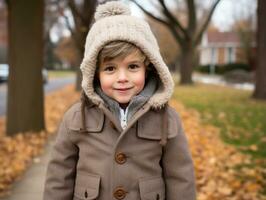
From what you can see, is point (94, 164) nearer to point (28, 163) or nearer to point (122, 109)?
point (122, 109)

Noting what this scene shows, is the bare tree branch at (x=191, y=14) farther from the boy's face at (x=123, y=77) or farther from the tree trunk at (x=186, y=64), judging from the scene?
the boy's face at (x=123, y=77)

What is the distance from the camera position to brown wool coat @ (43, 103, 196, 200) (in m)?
2.19

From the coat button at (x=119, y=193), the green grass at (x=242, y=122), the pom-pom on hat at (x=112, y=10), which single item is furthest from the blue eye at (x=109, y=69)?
the green grass at (x=242, y=122)

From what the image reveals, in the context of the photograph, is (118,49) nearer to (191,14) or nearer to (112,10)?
(112,10)

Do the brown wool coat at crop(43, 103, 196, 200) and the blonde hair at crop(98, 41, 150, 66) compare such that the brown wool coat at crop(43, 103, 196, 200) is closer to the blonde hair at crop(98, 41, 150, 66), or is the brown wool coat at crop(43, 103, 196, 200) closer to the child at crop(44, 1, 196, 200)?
the child at crop(44, 1, 196, 200)

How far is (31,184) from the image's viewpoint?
5180mm

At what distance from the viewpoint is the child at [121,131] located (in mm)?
2189

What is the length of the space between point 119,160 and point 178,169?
0.34 metres

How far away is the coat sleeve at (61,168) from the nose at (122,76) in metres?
0.40

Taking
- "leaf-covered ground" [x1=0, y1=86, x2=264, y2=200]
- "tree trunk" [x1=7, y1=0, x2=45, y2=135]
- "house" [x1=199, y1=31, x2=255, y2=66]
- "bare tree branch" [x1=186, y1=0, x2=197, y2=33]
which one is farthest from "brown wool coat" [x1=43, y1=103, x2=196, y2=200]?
"house" [x1=199, y1=31, x2=255, y2=66]

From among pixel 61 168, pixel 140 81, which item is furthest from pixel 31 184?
pixel 140 81

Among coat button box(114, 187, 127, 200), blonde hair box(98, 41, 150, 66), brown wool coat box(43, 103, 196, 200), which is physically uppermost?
blonde hair box(98, 41, 150, 66)

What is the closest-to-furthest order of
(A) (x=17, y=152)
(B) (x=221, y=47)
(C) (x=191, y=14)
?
(A) (x=17, y=152) → (C) (x=191, y=14) → (B) (x=221, y=47)

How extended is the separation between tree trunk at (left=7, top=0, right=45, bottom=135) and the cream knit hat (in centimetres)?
593
